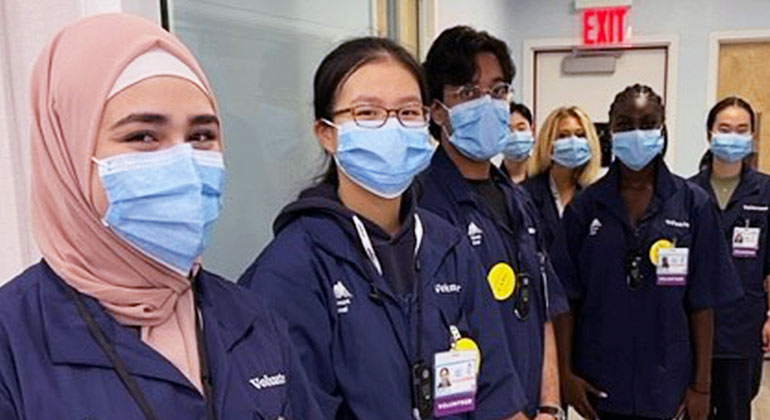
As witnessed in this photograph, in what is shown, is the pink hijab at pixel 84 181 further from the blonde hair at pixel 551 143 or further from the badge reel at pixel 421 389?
the blonde hair at pixel 551 143

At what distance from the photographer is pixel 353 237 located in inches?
48.9

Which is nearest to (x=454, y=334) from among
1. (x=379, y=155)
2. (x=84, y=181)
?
(x=379, y=155)

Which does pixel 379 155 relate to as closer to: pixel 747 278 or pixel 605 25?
pixel 747 278

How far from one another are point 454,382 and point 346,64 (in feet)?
2.11

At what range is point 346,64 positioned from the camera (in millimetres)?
1310

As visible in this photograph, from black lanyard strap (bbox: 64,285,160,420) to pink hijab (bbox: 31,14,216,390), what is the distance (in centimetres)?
3

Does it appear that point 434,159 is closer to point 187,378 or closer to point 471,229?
point 471,229

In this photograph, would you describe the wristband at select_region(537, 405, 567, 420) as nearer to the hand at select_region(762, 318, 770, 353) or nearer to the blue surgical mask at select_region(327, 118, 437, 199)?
the blue surgical mask at select_region(327, 118, 437, 199)

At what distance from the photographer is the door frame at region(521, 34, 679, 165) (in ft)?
16.9

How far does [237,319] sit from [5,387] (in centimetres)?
30

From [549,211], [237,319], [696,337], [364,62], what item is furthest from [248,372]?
[549,211]

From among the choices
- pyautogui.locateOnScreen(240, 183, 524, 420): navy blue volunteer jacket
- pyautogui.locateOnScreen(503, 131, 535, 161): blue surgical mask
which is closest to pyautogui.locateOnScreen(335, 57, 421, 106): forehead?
pyautogui.locateOnScreen(240, 183, 524, 420): navy blue volunteer jacket

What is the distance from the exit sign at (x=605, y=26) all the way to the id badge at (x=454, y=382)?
14.8ft

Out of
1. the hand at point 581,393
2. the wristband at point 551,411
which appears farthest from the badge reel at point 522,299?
the hand at point 581,393
